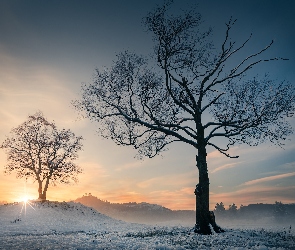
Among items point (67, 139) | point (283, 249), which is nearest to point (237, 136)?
point (283, 249)

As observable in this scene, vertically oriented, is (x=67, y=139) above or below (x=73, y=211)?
above

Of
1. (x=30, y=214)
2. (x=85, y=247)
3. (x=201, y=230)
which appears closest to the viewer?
(x=85, y=247)

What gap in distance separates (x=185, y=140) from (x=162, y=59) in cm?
532

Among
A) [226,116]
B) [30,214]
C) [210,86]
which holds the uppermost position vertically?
[210,86]

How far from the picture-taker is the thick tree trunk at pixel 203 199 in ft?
45.0

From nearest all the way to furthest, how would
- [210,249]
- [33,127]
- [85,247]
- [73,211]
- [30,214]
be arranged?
[85,247] → [210,249] → [30,214] → [73,211] → [33,127]

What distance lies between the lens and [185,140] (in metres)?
15.8

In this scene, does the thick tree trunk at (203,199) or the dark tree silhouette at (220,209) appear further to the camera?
the dark tree silhouette at (220,209)

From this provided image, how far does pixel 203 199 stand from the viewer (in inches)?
568

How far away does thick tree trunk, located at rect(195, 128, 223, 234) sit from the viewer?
45.0ft

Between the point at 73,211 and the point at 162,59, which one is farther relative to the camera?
the point at 73,211

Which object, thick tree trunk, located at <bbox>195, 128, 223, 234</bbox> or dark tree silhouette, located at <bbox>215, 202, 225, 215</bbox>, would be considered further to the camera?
dark tree silhouette, located at <bbox>215, 202, 225, 215</bbox>

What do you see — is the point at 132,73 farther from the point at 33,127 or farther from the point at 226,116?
the point at 33,127

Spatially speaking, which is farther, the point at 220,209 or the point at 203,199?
the point at 220,209
